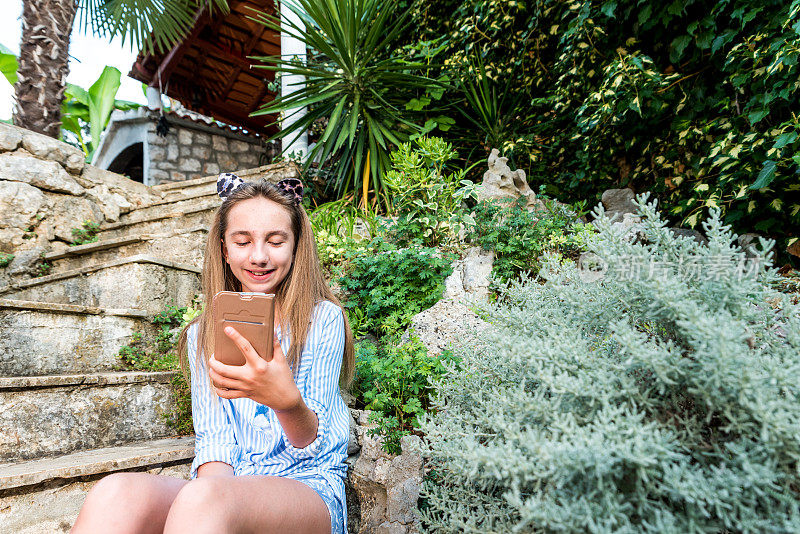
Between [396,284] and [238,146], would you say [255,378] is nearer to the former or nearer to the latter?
[396,284]

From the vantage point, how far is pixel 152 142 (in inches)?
248

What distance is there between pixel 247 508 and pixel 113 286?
195cm

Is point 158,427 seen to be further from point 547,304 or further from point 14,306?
point 547,304

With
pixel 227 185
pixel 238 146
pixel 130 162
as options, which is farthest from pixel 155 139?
pixel 227 185

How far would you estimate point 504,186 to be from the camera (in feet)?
9.65

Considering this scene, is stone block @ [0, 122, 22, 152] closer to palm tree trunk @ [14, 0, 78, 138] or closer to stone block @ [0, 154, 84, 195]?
stone block @ [0, 154, 84, 195]

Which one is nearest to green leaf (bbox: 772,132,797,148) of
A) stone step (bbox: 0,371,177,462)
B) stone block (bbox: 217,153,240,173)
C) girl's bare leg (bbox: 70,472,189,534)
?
girl's bare leg (bbox: 70,472,189,534)

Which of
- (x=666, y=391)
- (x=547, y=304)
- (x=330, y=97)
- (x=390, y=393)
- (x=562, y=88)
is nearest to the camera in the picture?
(x=666, y=391)

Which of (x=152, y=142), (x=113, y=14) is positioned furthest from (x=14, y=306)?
(x=152, y=142)

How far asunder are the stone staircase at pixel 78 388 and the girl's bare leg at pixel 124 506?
0.45 metres

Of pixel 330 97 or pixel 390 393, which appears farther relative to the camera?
pixel 330 97

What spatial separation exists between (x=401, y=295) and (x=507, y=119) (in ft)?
7.65

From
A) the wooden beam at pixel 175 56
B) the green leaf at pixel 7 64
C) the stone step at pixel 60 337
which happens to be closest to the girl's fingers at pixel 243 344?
the stone step at pixel 60 337

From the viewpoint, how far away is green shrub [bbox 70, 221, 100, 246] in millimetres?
3086
